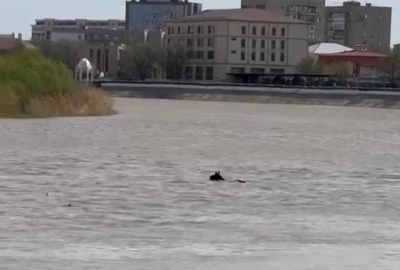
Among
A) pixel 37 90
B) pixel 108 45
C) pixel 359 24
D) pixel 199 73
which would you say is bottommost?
pixel 199 73

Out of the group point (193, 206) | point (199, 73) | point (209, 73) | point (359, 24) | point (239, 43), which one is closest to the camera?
point (193, 206)

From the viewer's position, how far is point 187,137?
29.7 m

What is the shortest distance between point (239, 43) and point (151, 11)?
58620 mm

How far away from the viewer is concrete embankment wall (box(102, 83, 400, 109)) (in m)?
72.2

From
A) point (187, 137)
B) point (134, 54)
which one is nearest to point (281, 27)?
point (134, 54)

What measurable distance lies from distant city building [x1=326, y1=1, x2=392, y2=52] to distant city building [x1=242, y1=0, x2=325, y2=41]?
1.28 meters

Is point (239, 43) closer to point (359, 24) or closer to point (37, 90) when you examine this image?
point (359, 24)

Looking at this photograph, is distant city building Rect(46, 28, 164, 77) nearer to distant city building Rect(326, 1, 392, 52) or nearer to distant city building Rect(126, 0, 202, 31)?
distant city building Rect(126, 0, 202, 31)

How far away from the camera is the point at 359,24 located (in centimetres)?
14775

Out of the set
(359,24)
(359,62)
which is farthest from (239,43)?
(359,24)

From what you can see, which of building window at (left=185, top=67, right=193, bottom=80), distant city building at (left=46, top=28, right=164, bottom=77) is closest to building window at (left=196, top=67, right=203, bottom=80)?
building window at (left=185, top=67, right=193, bottom=80)

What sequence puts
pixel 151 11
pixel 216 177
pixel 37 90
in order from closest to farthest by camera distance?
1. pixel 216 177
2. pixel 37 90
3. pixel 151 11

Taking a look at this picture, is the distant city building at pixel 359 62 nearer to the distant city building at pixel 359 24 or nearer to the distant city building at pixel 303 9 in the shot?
the distant city building at pixel 303 9

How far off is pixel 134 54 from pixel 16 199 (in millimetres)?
91160
